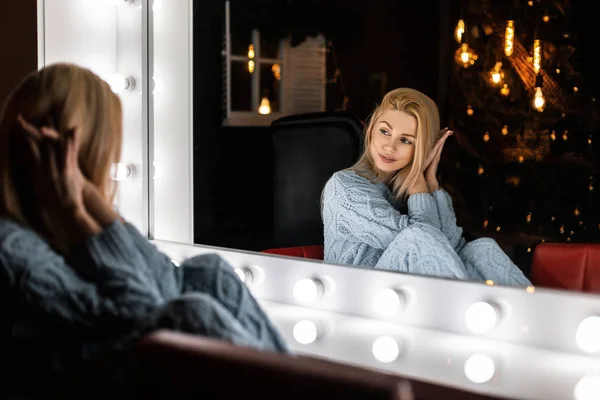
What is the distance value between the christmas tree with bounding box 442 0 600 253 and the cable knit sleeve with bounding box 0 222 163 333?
72 centimetres

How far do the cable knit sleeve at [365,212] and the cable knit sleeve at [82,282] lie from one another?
0.68m

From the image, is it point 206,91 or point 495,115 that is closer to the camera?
point 495,115

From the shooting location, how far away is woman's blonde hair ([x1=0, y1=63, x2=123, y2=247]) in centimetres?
72

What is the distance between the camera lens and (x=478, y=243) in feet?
3.96

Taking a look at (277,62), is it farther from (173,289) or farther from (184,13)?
(173,289)

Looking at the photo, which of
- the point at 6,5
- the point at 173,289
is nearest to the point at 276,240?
the point at 173,289

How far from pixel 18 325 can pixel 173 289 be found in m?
0.15

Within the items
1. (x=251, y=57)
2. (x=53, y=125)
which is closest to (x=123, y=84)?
(x=251, y=57)

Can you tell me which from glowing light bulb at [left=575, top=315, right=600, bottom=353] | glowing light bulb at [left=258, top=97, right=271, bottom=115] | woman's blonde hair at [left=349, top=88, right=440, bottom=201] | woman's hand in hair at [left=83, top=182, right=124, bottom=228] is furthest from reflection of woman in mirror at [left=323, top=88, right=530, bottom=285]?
woman's hand in hair at [left=83, top=182, right=124, bottom=228]

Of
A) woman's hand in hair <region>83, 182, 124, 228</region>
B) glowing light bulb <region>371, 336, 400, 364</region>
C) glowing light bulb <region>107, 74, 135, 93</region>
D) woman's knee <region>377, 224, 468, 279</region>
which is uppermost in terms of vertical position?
glowing light bulb <region>107, 74, 135, 93</region>

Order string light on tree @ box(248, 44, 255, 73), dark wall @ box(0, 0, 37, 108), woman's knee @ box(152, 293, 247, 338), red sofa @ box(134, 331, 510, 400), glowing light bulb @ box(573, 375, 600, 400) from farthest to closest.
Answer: string light on tree @ box(248, 44, 255, 73) < dark wall @ box(0, 0, 37, 108) < glowing light bulb @ box(573, 375, 600, 400) < woman's knee @ box(152, 293, 247, 338) < red sofa @ box(134, 331, 510, 400)

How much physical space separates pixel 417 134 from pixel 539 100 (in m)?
0.25

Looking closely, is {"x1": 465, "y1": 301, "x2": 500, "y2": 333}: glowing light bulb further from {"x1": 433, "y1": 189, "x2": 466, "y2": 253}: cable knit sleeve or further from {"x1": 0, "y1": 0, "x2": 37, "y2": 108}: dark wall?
{"x1": 0, "y1": 0, "x2": 37, "y2": 108}: dark wall

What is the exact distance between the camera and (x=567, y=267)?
3.51 ft
